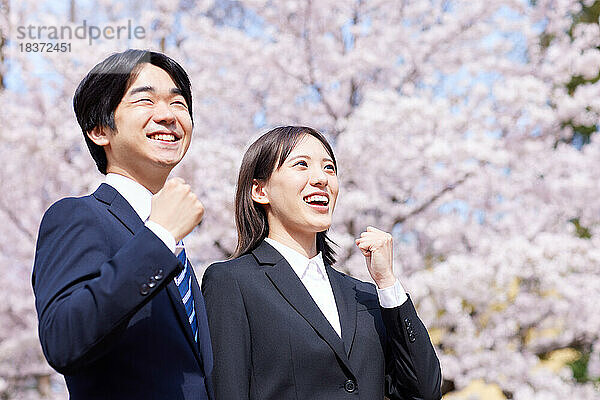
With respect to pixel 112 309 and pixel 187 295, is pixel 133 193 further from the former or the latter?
pixel 112 309

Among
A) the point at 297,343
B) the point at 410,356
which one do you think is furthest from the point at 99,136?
the point at 410,356

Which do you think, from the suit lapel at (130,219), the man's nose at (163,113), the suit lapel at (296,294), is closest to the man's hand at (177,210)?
the suit lapel at (130,219)

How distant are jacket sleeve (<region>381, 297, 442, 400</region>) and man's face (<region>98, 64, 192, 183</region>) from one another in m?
0.91

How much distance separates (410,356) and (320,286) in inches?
15.3

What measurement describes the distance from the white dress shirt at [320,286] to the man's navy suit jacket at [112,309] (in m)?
0.53

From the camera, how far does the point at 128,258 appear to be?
143cm

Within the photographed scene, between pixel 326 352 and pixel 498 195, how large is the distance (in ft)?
15.3

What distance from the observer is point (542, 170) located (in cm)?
634

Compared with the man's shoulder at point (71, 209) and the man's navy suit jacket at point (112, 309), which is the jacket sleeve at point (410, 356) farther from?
the man's shoulder at point (71, 209)

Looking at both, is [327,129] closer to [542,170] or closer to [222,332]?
[542,170]

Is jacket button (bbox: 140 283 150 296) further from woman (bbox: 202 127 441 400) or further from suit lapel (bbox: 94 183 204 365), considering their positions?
woman (bbox: 202 127 441 400)

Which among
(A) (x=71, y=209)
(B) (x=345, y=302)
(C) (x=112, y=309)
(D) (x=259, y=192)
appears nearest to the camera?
(C) (x=112, y=309)

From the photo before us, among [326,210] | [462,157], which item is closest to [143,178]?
[326,210]

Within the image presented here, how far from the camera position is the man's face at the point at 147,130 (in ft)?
6.04
